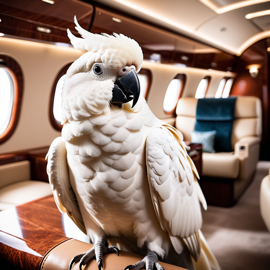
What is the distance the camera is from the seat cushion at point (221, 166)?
3481mm

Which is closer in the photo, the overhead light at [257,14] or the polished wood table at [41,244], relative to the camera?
the polished wood table at [41,244]

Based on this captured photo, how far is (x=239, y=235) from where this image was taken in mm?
2734

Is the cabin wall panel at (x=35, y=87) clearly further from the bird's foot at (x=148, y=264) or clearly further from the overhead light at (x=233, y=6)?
the bird's foot at (x=148, y=264)

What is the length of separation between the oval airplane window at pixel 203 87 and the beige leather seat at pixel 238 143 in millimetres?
1998

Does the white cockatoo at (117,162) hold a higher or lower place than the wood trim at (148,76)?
lower

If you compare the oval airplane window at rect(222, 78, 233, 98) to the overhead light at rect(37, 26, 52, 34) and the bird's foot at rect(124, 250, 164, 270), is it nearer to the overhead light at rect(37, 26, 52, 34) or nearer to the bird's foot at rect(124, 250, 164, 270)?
the overhead light at rect(37, 26, 52, 34)

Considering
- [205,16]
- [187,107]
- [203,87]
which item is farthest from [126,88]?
[203,87]

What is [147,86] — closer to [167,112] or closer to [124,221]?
[167,112]

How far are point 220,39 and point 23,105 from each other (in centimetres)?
419

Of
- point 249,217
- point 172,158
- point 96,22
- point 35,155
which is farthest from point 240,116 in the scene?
point 172,158

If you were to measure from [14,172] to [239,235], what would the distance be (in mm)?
2537

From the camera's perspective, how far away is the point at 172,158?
0.95 m

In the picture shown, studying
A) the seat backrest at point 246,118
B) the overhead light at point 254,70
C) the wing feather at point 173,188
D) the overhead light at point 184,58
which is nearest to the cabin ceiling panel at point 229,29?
the overhead light at point 184,58

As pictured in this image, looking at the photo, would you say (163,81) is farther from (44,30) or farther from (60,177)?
(60,177)
